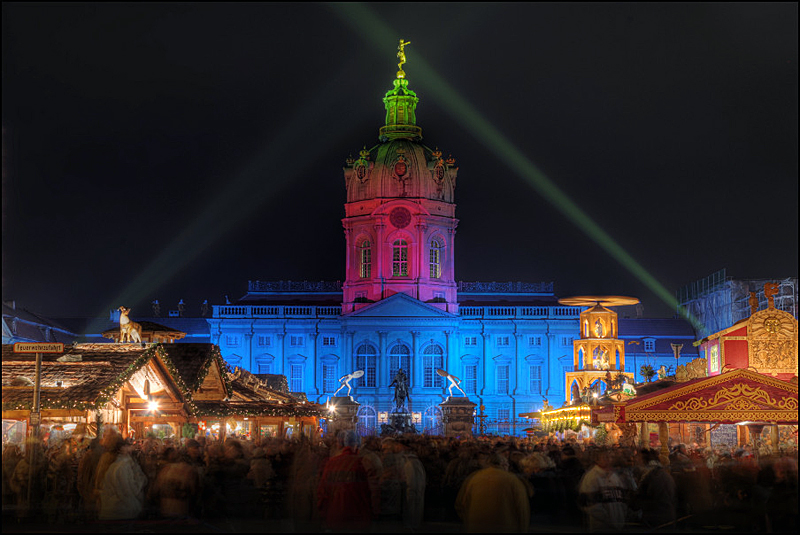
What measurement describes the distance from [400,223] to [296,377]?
15.1m

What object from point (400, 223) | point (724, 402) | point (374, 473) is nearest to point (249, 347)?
point (400, 223)

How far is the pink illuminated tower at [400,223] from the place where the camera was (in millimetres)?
86312

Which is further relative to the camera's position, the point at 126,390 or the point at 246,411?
the point at 246,411

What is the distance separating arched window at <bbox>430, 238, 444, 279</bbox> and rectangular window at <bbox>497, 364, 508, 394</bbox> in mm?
9149

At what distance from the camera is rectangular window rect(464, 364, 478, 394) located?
85875mm

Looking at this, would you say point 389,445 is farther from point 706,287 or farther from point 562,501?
point 706,287

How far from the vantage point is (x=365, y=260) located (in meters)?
88.5

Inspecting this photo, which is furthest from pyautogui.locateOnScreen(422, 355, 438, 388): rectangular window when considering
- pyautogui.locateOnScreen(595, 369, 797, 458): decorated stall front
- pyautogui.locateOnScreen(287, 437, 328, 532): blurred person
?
pyautogui.locateOnScreen(287, 437, 328, 532): blurred person

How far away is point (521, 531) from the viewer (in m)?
12.6

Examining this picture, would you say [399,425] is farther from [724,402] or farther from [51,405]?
[51,405]

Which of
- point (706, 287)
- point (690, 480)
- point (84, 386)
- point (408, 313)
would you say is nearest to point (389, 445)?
point (690, 480)

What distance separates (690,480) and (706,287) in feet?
267

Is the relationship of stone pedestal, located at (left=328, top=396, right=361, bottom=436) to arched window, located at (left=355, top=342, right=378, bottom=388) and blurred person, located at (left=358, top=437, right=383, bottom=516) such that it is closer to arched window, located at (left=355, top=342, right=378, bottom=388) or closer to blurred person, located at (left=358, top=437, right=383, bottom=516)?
arched window, located at (left=355, top=342, right=378, bottom=388)

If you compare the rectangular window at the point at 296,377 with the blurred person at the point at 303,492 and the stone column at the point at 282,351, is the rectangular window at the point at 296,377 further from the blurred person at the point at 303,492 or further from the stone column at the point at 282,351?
the blurred person at the point at 303,492
